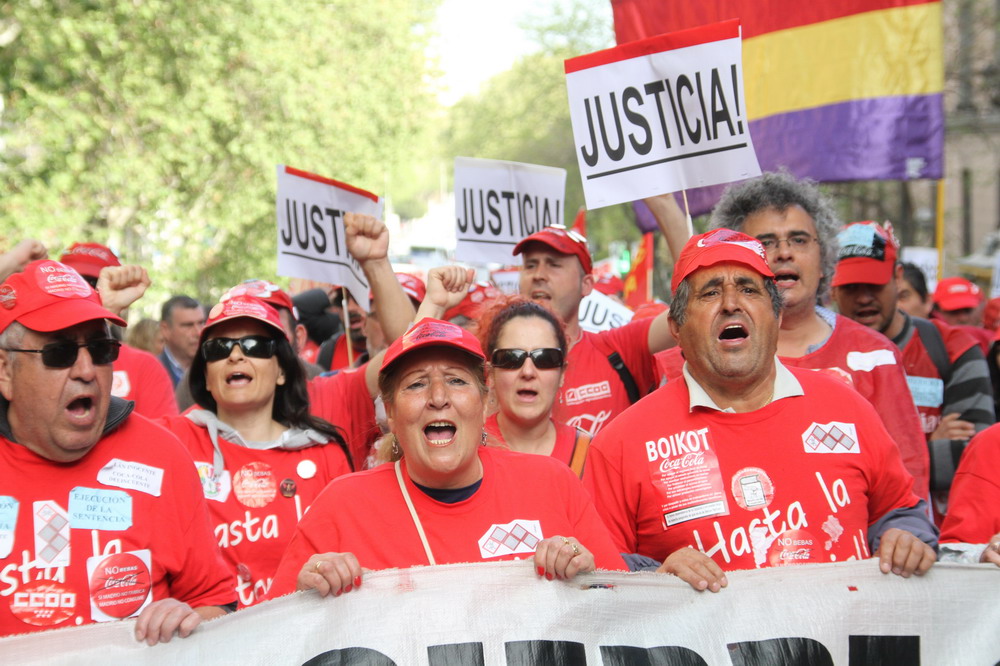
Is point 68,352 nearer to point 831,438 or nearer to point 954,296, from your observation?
point 831,438

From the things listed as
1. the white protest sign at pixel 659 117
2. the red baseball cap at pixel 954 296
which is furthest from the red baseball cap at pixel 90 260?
the red baseball cap at pixel 954 296

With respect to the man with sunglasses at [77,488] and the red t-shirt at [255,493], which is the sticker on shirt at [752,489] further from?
the red t-shirt at [255,493]

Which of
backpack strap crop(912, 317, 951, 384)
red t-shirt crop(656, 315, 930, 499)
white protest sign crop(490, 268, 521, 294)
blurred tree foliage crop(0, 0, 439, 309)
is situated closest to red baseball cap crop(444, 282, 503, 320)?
red t-shirt crop(656, 315, 930, 499)

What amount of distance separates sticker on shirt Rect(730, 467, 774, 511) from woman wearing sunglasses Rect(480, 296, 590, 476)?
3.38 ft

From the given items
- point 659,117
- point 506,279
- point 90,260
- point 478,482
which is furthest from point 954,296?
point 478,482

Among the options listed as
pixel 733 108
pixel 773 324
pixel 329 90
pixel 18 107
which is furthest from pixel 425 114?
pixel 773 324

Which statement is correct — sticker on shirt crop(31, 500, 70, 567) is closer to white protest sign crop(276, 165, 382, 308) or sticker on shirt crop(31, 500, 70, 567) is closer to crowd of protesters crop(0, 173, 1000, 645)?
crowd of protesters crop(0, 173, 1000, 645)

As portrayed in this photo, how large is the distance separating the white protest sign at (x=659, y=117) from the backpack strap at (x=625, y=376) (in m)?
0.67

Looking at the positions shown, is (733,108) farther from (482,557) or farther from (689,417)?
(482,557)

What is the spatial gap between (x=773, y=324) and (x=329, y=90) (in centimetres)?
1711

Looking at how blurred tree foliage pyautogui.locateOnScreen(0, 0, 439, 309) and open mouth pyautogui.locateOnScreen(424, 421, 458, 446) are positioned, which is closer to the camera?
open mouth pyautogui.locateOnScreen(424, 421, 458, 446)

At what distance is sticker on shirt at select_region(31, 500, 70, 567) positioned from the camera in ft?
10.4

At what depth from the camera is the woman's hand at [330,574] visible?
290cm

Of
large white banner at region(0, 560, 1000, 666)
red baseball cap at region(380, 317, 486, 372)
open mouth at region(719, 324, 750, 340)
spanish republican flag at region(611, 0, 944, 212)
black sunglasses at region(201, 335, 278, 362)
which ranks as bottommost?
large white banner at region(0, 560, 1000, 666)
